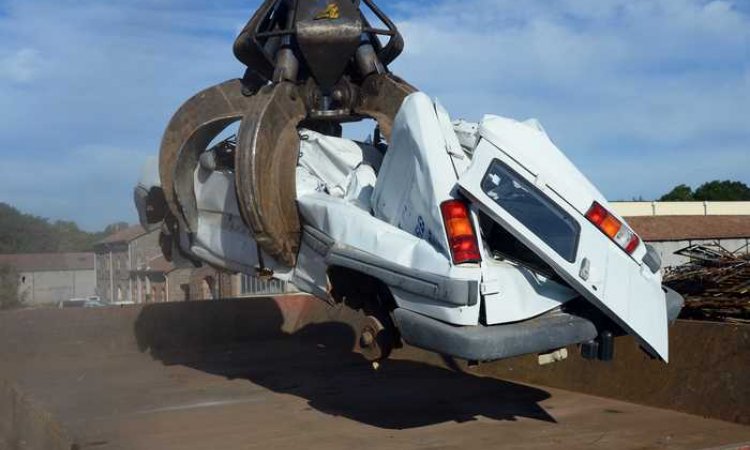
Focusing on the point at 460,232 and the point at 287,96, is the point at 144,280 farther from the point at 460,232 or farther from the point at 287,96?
the point at 460,232

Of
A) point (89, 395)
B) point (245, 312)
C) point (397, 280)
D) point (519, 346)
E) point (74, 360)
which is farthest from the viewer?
point (245, 312)

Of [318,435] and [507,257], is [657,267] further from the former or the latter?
[318,435]

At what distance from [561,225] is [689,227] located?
3063 cm

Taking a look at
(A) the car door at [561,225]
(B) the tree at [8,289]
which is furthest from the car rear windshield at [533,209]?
(B) the tree at [8,289]

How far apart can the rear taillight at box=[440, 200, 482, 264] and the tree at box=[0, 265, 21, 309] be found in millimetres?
11317

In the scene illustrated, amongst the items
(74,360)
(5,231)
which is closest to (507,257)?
(74,360)

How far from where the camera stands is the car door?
182 inches

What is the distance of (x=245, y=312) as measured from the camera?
9711 mm

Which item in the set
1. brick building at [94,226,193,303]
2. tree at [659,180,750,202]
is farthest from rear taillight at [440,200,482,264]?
tree at [659,180,750,202]

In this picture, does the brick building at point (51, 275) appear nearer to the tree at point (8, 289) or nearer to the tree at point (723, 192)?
the tree at point (8, 289)

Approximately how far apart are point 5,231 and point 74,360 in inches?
332

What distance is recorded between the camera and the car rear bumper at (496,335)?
4527 mm

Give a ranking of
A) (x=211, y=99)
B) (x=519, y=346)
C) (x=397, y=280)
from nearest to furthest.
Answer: (x=519, y=346) < (x=397, y=280) < (x=211, y=99)

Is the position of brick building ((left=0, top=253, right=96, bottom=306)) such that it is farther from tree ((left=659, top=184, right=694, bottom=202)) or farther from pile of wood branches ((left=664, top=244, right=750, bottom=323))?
tree ((left=659, top=184, right=694, bottom=202))
